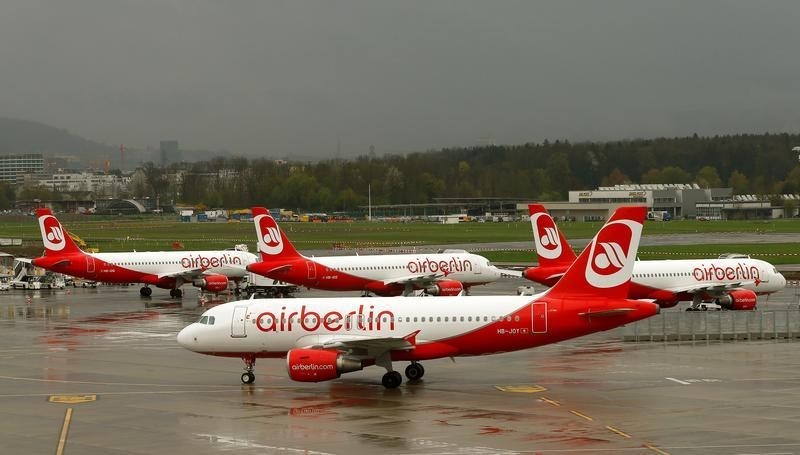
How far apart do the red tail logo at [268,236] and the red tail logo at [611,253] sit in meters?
38.1

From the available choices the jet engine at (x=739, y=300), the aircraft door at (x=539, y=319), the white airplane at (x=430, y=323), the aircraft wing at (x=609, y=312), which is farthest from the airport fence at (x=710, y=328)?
the aircraft door at (x=539, y=319)

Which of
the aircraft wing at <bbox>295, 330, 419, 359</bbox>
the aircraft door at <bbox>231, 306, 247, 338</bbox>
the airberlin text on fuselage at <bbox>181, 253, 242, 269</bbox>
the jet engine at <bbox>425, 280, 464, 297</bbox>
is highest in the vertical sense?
the airberlin text on fuselage at <bbox>181, 253, 242, 269</bbox>

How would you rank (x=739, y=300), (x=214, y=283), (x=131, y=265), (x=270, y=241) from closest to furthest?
(x=739, y=300) < (x=270, y=241) < (x=214, y=283) < (x=131, y=265)

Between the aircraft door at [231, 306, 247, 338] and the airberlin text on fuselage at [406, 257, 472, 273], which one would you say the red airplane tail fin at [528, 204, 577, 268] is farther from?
the aircraft door at [231, 306, 247, 338]

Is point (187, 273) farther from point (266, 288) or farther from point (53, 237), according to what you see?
point (53, 237)

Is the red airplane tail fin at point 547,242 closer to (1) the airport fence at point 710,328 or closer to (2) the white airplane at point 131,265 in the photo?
(1) the airport fence at point 710,328

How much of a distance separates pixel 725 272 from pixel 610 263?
2691 centimetres

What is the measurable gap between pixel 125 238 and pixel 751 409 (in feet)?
423

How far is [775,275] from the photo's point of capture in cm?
6506

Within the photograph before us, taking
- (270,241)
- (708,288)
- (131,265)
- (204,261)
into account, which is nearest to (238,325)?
(708,288)

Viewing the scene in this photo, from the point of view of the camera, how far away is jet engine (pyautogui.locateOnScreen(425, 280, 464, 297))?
2918 inches

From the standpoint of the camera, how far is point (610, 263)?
3919cm

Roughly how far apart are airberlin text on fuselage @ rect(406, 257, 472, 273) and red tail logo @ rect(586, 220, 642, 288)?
123 ft

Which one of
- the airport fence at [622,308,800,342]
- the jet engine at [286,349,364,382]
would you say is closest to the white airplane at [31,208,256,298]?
the airport fence at [622,308,800,342]
